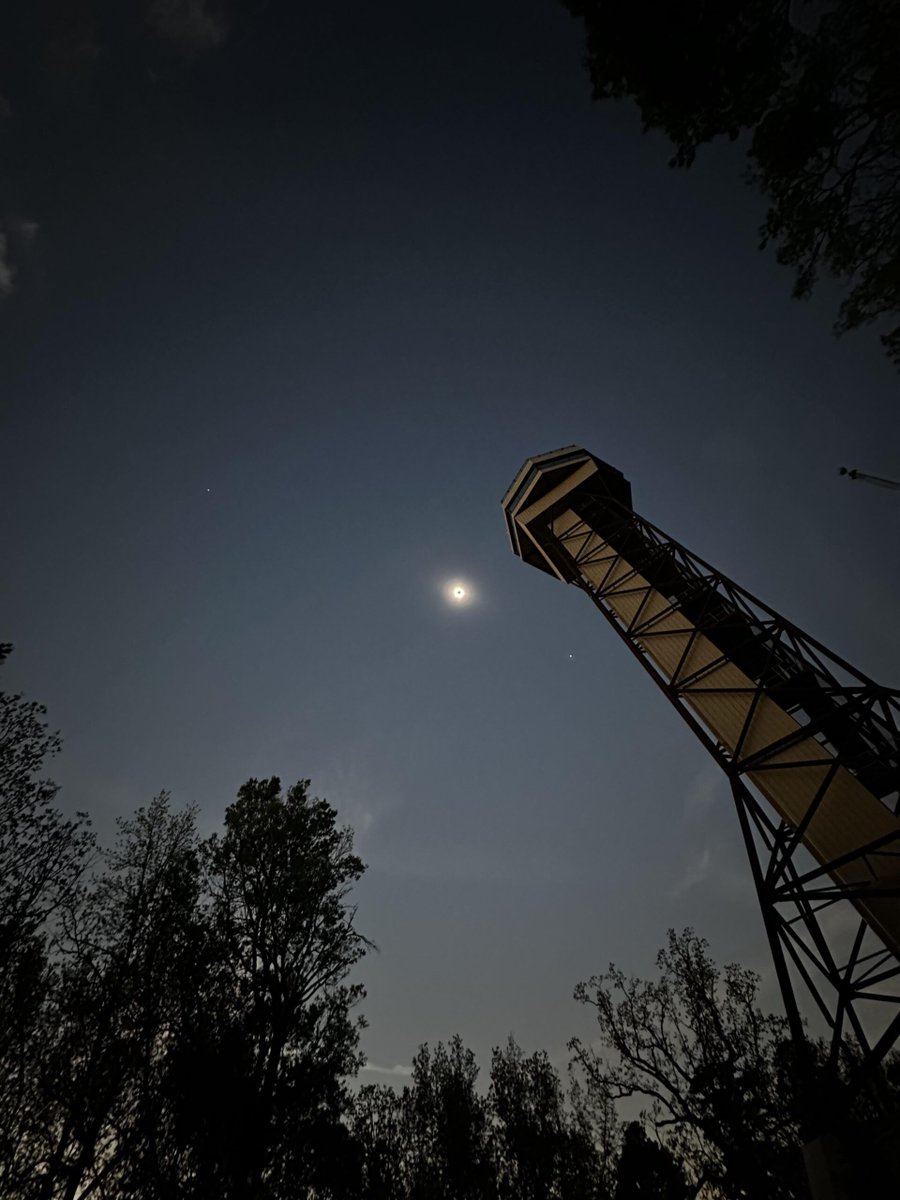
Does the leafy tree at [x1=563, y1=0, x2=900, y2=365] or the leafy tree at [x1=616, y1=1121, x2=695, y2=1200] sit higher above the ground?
the leafy tree at [x1=563, y1=0, x2=900, y2=365]

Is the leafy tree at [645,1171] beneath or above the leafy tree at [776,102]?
beneath

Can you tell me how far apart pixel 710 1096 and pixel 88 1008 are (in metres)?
15.8

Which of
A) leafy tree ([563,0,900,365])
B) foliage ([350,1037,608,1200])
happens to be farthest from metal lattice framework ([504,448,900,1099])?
foliage ([350,1037,608,1200])

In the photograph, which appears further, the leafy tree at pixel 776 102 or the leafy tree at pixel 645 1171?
the leafy tree at pixel 645 1171

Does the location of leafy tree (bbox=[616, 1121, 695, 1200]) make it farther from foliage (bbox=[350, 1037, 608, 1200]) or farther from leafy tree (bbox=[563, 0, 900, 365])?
leafy tree (bbox=[563, 0, 900, 365])

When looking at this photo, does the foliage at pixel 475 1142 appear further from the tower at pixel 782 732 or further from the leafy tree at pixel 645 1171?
the tower at pixel 782 732

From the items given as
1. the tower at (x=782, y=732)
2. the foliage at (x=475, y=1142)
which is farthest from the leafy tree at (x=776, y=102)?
the foliage at (x=475, y=1142)

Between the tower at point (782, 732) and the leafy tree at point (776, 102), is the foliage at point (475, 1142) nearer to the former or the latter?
the tower at point (782, 732)

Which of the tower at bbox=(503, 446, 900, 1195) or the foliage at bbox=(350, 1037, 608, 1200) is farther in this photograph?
the foliage at bbox=(350, 1037, 608, 1200)

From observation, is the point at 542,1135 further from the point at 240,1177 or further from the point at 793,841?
the point at 793,841

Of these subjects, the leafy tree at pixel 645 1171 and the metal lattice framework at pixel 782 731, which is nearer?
the metal lattice framework at pixel 782 731

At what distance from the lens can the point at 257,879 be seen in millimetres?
Result: 11711

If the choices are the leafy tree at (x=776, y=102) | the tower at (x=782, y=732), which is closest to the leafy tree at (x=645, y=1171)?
the tower at (x=782, y=732)

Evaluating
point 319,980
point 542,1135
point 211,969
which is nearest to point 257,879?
point 211,969
